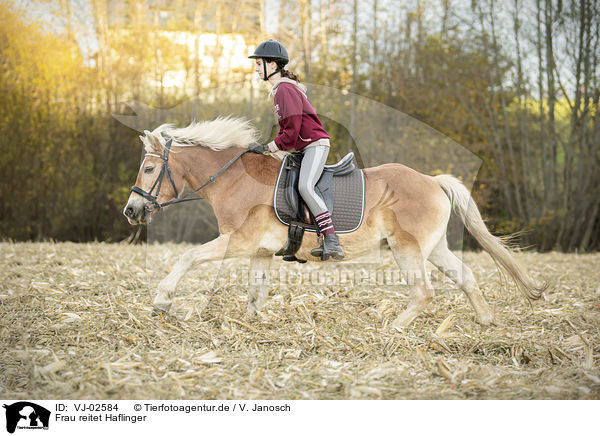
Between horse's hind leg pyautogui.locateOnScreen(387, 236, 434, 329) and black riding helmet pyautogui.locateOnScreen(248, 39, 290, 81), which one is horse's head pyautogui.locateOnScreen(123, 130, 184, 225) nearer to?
black riding helmet pyautogui.locateOnScreen(248, 39, 290, 81)

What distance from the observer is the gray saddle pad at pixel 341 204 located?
136 inches

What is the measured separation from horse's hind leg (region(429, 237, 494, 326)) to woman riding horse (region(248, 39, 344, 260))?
34.4 inches

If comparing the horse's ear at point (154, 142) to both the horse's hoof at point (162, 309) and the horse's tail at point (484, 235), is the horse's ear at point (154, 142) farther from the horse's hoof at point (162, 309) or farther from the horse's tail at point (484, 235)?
the horse's tail at point (484, 235)

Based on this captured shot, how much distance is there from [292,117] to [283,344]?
154 centimetres

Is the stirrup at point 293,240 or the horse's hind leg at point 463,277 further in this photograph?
the horse's hind leg at point 463,277

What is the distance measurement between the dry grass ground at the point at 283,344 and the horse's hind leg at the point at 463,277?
0.38ft

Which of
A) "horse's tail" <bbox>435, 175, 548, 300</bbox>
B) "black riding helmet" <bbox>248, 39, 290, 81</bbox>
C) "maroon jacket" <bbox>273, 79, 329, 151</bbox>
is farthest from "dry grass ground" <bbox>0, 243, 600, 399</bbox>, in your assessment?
"black riding helmet" <bbox>248, 39, 290, 81</bbox>

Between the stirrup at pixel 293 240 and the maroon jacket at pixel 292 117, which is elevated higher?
the maroon jacket at pixel 292 117

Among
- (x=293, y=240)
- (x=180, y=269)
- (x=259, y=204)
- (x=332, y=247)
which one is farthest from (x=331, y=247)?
(x=180, y=269)

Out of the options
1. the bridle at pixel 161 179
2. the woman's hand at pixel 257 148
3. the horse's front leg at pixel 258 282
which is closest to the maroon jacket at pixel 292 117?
the woman's hand at pixel 257 148

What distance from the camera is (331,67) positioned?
346 inches

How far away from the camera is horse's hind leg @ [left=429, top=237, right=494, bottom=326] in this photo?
145 inches
